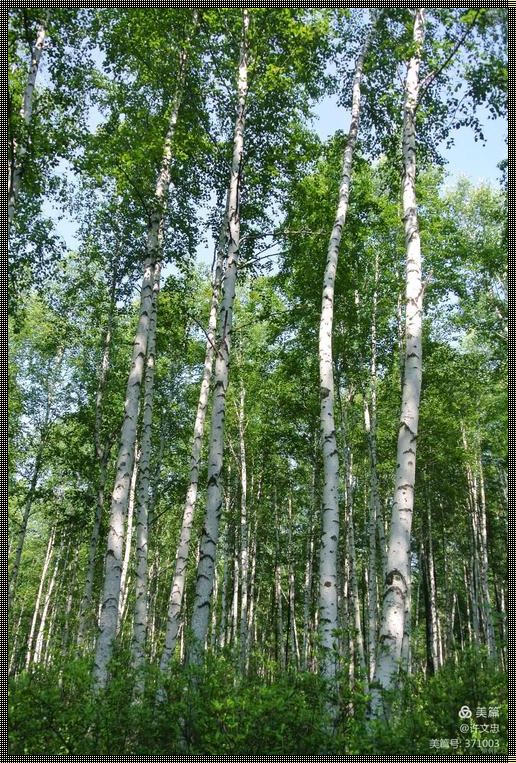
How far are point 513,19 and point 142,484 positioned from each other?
32.6 ft

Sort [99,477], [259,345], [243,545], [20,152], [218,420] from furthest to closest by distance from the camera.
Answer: [259,345], [243,545], [99,477], [20,152], [218,420]

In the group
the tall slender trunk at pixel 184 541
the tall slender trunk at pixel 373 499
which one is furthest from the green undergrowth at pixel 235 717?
the tall slender trunk at pixel 373 499

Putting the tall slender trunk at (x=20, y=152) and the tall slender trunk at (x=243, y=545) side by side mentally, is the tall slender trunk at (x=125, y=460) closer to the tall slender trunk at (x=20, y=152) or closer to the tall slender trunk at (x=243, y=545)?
the tall slender trunk at (x=20, y=152)

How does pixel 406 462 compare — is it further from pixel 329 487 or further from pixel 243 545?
pixel 243 545

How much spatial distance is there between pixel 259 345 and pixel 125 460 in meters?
15.5

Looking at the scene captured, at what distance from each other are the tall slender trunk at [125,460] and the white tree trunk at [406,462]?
10.3 feet

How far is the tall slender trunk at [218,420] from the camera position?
22.0 ft

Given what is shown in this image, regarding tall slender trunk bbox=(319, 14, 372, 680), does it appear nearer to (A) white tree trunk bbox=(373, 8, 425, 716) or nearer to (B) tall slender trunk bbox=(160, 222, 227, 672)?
(A) white tree trunk bbox=(373, 8, 425, 716)

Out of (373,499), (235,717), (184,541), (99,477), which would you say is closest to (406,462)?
(235,717)

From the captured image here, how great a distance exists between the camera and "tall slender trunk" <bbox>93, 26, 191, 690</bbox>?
22.6ft

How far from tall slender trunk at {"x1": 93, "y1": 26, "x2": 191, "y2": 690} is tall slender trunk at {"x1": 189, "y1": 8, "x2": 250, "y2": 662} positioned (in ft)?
3.90

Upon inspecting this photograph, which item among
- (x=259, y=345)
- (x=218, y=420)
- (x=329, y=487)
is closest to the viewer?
(x=329, y=487)

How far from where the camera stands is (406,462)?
19.7ft

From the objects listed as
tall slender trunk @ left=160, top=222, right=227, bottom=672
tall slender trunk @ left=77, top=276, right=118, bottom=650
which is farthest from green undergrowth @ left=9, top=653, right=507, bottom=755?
tall slender trunk @ left=77, top=276, right=118, bottom=650
